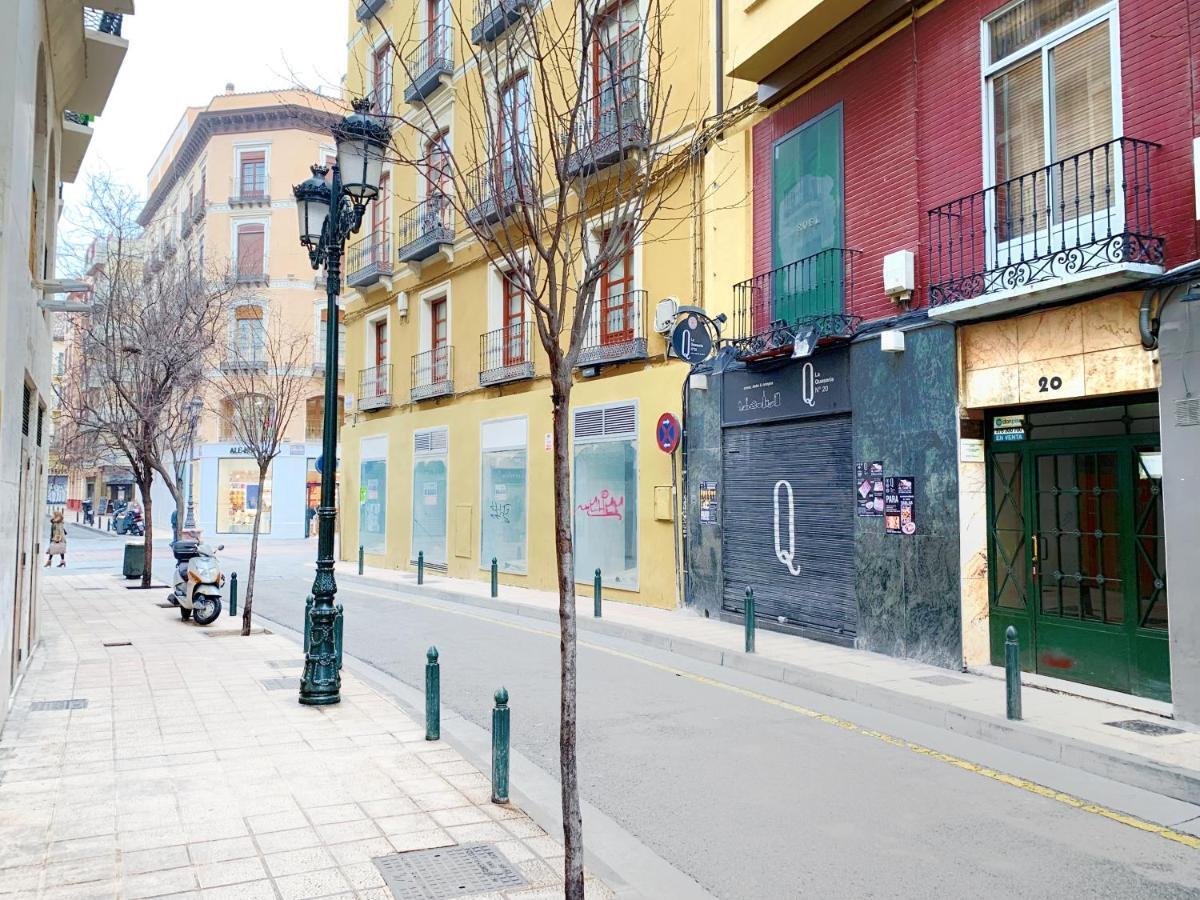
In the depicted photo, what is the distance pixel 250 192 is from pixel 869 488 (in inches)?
1619

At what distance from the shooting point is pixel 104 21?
10.0 meters

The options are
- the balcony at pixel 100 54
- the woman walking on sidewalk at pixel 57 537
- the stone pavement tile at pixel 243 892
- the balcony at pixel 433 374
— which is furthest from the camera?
the woman walking on sidewalk at pixel 57 537

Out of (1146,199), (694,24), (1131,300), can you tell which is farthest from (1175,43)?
(694,24)

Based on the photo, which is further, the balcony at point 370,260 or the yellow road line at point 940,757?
the balcony at point 370,260

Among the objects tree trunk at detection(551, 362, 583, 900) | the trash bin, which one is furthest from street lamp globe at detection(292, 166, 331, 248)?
the trash bin

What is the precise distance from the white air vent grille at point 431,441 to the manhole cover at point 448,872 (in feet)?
60.3

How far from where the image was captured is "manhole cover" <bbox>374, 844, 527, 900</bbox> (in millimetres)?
4328

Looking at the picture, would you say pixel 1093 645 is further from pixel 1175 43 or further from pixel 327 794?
pixel 327 794

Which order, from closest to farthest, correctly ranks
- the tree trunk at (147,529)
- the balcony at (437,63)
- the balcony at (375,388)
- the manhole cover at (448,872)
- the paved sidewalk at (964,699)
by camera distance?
the manhole cover at (448,872)
the paved sidewalk at (964,699)
the tree trunk at (147,529)
the balcony at (437,63)
the balcony at (375,388)

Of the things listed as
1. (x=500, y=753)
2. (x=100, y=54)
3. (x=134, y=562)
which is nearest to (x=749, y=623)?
(x=500, y=753)

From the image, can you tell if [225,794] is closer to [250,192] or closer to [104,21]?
[104,21]

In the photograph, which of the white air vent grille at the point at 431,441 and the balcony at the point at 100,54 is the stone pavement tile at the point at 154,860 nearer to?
the balcony at the point at 100,54

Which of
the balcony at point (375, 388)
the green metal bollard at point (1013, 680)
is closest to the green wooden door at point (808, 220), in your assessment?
the green metal bollard at point (1013, 680)

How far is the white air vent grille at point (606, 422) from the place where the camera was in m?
16.8
